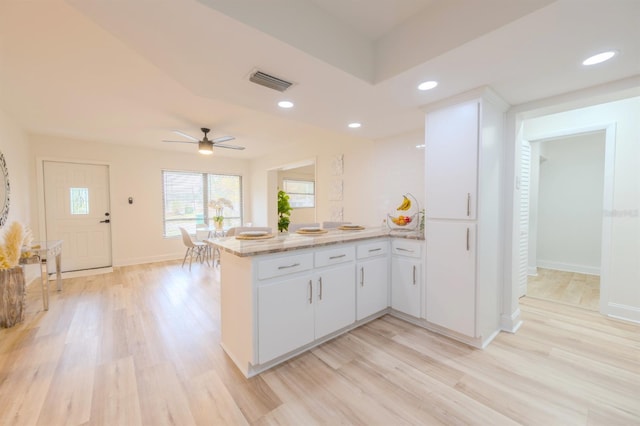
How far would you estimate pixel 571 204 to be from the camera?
4.71 m

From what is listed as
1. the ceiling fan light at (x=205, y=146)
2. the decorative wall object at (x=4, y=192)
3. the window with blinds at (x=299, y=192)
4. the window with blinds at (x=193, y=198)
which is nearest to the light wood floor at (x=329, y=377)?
the decorative wall object at (x=4, y=192)

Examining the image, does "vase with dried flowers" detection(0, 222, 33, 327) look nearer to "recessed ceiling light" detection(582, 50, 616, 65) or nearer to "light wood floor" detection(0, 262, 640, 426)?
"light wood floor" detection(0, 262, 640, 426)

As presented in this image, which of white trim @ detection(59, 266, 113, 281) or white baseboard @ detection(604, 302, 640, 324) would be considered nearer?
white baseboard @ detection(604, 302, 640, 324)

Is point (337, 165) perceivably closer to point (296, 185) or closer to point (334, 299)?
point (334, 299)

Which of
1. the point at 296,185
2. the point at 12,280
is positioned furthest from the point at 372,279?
the point at 296,185

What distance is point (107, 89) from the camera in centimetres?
279

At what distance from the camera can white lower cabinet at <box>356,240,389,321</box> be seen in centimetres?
254

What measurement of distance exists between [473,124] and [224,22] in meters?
2.06

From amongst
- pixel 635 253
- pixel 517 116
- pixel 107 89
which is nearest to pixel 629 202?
pixel 635 253

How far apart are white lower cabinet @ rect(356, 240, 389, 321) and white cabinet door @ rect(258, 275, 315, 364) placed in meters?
0.63

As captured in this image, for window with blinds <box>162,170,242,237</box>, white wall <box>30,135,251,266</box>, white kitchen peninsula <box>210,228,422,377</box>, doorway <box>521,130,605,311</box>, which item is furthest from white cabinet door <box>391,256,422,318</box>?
white wall <box>30,135,251,266</box>

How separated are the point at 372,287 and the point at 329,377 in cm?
104

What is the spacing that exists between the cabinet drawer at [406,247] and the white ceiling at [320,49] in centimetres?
140

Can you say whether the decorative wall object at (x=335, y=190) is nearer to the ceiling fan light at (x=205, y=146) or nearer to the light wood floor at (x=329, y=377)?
the ceiling fan light at (x=205, y=146)
